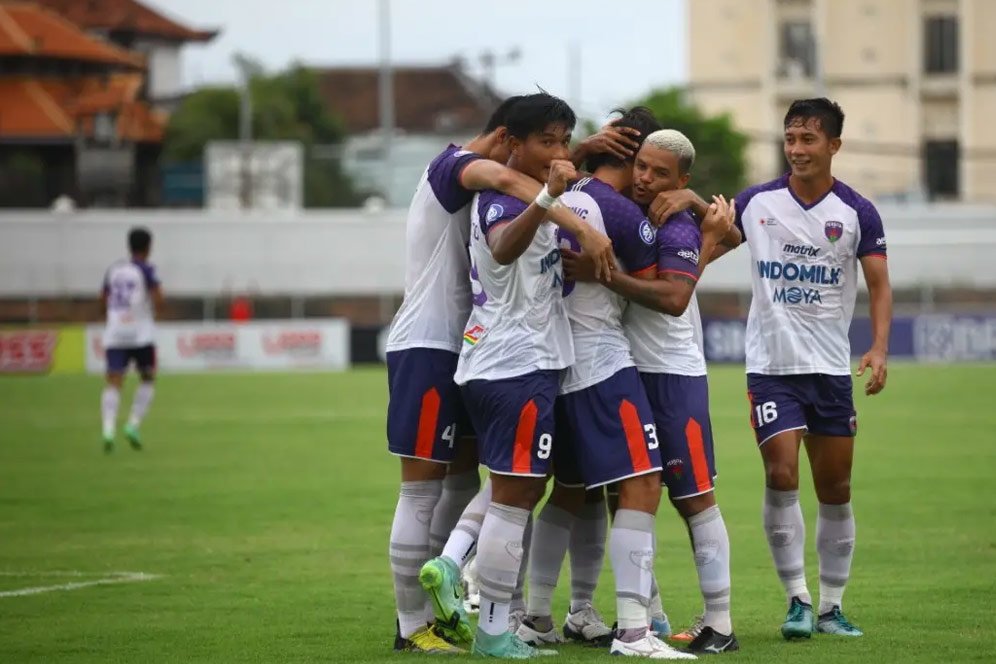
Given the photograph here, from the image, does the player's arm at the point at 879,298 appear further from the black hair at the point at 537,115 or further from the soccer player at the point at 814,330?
the black hair at the point at 537,115

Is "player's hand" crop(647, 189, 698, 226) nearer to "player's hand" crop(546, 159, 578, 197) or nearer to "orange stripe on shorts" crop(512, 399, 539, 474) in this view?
"player's hand" crop(546, 159, 578, 197)

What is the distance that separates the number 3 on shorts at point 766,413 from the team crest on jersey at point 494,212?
192cm

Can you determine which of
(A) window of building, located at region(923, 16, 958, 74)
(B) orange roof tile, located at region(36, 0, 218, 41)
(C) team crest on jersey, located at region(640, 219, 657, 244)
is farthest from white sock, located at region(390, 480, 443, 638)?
(B) orange roof tile, located at region(36, 0, 218, 41)

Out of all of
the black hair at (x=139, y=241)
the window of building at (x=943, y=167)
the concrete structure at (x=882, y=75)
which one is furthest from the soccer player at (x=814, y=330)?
the window of building at (x=943, y=167)

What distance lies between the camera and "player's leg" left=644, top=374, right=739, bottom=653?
27.4ft

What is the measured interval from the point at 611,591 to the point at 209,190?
1997 inches

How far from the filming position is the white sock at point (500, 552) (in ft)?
26.5

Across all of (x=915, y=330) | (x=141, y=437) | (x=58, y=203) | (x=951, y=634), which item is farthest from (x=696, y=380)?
(x=58, y=203)

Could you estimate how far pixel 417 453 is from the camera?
8.52m

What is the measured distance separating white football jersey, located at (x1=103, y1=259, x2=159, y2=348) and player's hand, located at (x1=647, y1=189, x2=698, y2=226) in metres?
14.4

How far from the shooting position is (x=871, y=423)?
24.4 m

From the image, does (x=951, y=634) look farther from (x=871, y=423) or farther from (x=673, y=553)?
(x=871, y=423)

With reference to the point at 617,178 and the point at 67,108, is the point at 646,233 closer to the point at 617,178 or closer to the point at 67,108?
the point at 617,178

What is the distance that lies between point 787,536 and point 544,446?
158cm
